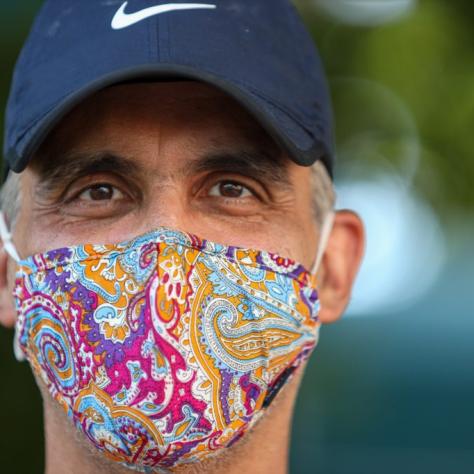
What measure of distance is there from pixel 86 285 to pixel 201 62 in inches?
25.7

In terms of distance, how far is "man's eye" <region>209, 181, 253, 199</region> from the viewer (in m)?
2.72

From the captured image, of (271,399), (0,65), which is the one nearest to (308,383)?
(0,65)

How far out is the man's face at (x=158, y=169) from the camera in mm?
2633

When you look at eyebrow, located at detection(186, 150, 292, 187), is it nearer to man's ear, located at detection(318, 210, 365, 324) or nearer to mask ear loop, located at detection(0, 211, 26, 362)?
man's ear, located at detection(318, 210, 365, 324)

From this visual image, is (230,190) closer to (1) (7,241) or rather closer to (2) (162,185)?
(2) (162,185)

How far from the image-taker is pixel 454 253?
802 cm

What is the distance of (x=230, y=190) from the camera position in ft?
8.98

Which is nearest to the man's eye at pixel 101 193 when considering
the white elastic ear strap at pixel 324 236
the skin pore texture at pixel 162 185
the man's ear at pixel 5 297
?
the skin pore texture at pixel 162 185

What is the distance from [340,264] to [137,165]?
816mm

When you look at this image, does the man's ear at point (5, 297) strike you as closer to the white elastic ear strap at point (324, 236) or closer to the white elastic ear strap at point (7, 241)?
the white elastic ear strap at point (7, 241)

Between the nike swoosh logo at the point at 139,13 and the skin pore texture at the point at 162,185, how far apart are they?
0.17 metres

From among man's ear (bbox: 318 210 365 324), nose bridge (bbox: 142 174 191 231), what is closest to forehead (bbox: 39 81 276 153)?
nose bridge (bbox: 142 174 191 231)

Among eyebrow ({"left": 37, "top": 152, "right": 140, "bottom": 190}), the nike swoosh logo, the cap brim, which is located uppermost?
the nike swoosh logo

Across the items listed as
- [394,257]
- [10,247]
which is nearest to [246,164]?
[10,247]
